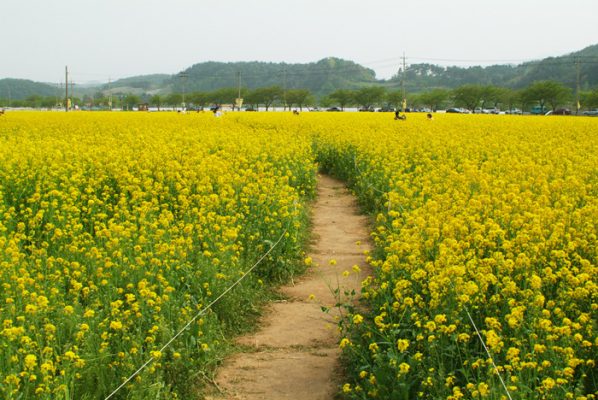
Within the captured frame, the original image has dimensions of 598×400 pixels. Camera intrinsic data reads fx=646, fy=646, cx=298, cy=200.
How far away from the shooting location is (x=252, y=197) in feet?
31.2

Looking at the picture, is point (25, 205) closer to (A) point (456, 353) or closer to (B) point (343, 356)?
(B) point (343, 356)

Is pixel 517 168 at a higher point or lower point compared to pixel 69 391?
higher

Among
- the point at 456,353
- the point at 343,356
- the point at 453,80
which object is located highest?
the point at 453,80

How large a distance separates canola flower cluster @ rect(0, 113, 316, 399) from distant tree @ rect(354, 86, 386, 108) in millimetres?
116384

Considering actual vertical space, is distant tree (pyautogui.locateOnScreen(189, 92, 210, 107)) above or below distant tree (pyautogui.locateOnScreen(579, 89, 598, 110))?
above

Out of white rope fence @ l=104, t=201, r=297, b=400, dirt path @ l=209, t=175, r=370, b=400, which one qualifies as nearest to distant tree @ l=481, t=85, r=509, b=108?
dirt path @ l=209, t=175, r=370, b=400

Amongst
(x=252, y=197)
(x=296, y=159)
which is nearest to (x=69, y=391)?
(x=252, y=197)

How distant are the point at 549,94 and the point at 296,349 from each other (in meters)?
93.4

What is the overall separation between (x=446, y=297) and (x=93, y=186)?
23.2 feet

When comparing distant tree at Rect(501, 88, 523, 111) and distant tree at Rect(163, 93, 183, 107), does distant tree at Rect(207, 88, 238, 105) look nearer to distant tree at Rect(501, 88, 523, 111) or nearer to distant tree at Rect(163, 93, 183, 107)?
distant tree at Rect(163, 93, 183, 107)

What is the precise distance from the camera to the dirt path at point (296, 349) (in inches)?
205

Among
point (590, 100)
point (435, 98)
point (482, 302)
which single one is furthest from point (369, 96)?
point (482, 302)

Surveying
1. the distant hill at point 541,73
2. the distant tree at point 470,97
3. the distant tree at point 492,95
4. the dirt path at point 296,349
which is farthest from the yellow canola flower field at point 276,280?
the distant tree at point 492,95

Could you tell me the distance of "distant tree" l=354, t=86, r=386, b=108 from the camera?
12575 centimetres
